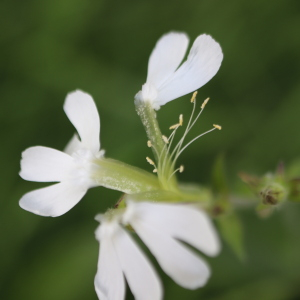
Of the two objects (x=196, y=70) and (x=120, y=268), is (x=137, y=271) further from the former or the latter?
(x=196, y=70)

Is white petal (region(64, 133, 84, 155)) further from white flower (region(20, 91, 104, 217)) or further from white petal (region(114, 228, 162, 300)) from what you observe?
white petal (region(114, 228, 162, 300))

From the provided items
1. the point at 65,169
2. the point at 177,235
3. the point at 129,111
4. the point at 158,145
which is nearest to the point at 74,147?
the point at 65,169

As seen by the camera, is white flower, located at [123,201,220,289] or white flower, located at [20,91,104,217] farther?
white flower, located at [20,91,104,217]

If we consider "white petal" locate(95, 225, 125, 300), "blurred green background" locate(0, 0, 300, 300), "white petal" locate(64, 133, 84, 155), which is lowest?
"white petal" locate(95, 225, 125, 300)

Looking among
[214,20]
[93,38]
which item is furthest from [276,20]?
[93,38]

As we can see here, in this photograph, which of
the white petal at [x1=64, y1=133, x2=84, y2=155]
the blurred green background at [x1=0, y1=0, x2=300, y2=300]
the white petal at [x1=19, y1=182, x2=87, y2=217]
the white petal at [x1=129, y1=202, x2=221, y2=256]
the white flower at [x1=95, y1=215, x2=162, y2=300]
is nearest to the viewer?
the white petal at [x1=129, y1=202, x2=221, y2=256]

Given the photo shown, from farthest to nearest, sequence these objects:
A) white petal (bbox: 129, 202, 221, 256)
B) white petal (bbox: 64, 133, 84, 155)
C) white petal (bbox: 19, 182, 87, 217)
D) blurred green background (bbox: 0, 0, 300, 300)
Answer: blurred green background (bbox: 0, 0, 300, 300)
white petal (bbox: 64, 133, 84, 155)
white petal (bbox: 19, 182, 87, 217)
white petal (bbox: 129, 202, 221, 256)

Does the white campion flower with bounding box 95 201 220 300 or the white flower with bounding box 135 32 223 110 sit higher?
the white flower with bounding box 135 32 223 110

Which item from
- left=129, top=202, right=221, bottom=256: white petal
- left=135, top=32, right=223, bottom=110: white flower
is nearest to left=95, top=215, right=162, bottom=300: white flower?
left=129, top=202, right=221, bottom=256: white petal
